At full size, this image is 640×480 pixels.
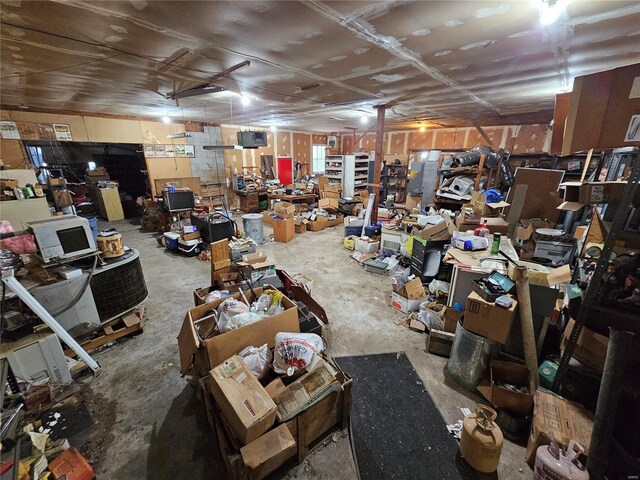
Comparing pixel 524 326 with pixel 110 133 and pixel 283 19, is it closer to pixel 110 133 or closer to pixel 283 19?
pixel 283 19

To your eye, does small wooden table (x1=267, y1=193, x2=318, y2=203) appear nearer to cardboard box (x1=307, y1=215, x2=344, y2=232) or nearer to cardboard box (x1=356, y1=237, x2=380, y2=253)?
cardboard box (x1=307, y1=215, x2=344, y2=232)

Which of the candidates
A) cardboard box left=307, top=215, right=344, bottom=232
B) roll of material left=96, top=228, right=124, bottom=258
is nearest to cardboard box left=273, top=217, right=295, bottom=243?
cardboard box left=307, top=215, right=344, bottom=232

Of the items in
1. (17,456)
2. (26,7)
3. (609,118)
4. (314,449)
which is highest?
(26,7)

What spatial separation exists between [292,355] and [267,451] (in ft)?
1.58

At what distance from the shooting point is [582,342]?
168 centimetres

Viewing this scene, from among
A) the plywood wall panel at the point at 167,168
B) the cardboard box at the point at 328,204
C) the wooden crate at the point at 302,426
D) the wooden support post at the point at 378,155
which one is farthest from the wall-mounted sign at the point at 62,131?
the wooden crate at the point at 302,426

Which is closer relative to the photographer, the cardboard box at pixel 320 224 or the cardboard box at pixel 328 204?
the cardboard box at pixel 320 224

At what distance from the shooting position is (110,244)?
7.82 feet

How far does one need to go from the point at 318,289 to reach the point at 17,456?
2.73 meters

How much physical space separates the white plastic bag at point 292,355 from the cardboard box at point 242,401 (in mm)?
213

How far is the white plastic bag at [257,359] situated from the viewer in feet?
5.33

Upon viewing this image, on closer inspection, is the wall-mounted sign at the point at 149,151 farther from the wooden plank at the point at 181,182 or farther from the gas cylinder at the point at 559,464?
the gas cylinder at the point at 559,464

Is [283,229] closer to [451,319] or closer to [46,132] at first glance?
[451,319]

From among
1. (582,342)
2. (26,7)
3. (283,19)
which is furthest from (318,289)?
(26,7)
